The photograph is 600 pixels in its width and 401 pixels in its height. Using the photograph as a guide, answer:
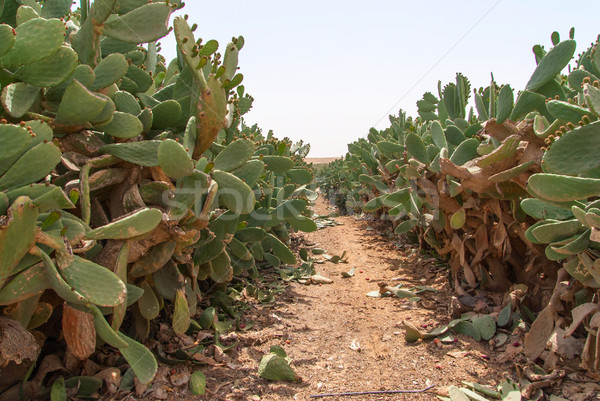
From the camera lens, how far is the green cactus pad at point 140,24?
1.64 metres

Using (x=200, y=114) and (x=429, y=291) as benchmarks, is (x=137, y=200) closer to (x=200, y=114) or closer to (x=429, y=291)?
(x=200, y=114)

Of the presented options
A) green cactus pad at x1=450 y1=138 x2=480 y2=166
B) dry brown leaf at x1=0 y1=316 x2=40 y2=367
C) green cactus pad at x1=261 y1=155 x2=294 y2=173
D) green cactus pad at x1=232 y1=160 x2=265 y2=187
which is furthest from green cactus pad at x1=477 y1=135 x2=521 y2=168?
dry brown leaf at x1=0 y1=316 x2=40 y2=367

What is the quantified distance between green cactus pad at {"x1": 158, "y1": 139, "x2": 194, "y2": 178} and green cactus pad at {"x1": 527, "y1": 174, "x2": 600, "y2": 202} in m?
1.20

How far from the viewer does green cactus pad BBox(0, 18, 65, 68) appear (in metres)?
1.33

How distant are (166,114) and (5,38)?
0.71m

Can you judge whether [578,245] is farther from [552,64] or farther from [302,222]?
[302,222]

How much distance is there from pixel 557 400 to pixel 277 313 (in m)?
1.57

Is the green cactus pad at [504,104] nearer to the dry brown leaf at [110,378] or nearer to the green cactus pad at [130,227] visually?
the green cactus pad at [130,227]

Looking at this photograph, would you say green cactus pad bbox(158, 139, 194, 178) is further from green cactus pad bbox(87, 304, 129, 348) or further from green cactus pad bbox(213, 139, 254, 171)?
green cactus pad bbox(87, 304, 129, 348)

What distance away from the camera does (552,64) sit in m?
2.21

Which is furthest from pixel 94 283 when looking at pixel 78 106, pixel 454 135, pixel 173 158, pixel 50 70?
pixel 454 135

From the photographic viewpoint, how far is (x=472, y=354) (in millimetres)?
2125

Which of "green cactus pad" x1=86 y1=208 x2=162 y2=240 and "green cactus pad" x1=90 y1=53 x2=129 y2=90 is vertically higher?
"green cactus pad" x1=90 y1=53 x2=129 y2=90

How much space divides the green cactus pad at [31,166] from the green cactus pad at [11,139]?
4 centimetres
